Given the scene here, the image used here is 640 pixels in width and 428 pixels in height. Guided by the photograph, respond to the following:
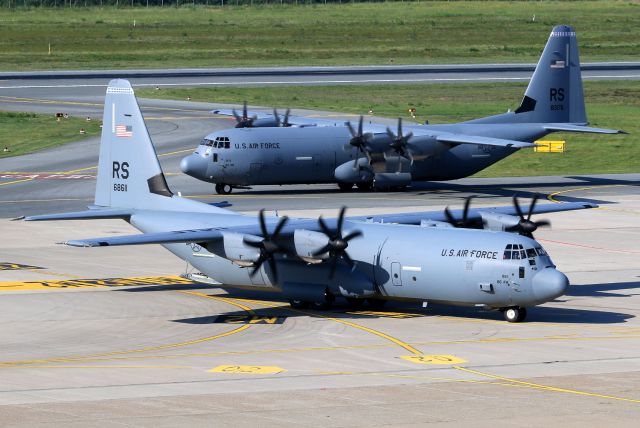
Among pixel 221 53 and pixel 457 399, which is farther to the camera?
pixel 221 53

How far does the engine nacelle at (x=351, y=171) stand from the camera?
236 ft

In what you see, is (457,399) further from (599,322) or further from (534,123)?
(534,123)

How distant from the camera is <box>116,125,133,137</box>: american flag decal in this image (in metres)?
46.8

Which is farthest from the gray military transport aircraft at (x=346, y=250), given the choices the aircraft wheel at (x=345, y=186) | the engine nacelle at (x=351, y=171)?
the aircraft wheel at (x=345, y=186)

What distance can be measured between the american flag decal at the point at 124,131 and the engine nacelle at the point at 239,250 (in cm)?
790

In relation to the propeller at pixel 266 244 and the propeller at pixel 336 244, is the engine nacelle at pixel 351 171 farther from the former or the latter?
the propeller at pixel 266 244

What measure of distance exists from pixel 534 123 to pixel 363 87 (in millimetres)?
49578

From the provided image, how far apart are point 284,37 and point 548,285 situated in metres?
135

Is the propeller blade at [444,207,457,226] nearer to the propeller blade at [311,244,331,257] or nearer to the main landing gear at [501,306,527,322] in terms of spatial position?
the main landing gear at [501,306,527,322]

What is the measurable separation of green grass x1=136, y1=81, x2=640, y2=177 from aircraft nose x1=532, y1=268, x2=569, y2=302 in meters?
46.8

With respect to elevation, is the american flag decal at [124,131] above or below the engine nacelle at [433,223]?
above

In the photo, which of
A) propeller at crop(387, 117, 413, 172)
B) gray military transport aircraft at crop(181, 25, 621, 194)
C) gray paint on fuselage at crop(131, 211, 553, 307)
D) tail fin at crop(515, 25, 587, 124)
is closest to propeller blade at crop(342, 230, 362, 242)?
gray paint on fuselage at crop(131, 211, 553, 307)

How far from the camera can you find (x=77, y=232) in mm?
58344

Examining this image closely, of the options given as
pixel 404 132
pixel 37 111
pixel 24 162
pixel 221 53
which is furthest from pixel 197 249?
pixel 221 53
